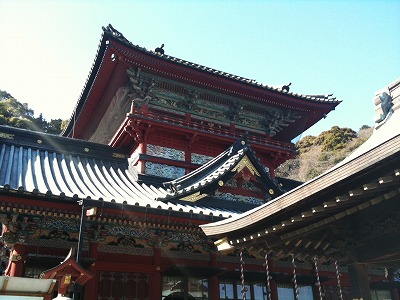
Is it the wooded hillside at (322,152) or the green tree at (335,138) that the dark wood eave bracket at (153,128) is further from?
the green tree at (335,138)

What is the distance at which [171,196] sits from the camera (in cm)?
1191

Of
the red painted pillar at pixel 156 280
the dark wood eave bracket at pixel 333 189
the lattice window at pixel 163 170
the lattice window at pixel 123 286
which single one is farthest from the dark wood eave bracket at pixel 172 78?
the dark wood eave bracket at pixel 333 189

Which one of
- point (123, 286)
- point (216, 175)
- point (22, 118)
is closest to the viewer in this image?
point (123, 286)

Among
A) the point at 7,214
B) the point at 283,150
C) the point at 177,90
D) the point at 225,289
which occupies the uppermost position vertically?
the point at 177,90

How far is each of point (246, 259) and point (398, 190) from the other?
8063mm

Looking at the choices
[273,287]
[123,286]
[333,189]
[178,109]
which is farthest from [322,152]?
[333,189]

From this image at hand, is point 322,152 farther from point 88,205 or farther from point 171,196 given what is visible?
point 88,205

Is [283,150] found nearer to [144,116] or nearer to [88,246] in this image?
[144,116]

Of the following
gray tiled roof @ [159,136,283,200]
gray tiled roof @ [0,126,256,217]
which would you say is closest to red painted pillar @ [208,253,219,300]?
gray tiled roof @ [0,126,256,217]

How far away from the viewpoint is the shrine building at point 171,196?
748cm

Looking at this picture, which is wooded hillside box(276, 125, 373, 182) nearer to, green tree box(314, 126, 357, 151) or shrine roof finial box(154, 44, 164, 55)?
green tree box(314, 126, 357, 151)

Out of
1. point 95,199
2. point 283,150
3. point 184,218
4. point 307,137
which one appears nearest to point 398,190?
point 184,218

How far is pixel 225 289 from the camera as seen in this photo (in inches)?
484

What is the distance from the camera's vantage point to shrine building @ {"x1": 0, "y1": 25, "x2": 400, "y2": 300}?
7.48 metres
